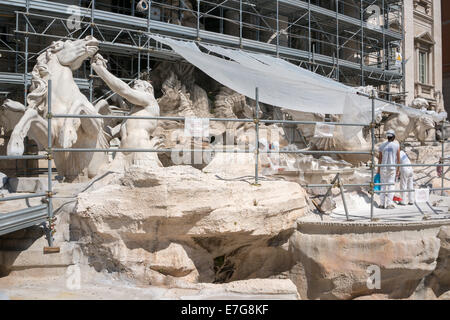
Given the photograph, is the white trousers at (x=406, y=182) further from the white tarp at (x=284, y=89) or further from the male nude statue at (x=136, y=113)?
the male nude statue at (x=136, y=113)

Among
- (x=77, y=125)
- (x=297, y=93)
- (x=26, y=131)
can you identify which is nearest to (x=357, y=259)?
(x=297, y=93)

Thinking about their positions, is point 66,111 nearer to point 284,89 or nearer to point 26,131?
point 26,131

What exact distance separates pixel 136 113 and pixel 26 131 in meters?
2.16

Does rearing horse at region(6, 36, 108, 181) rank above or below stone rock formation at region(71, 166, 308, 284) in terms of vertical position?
above

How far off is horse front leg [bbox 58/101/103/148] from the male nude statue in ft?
2.17

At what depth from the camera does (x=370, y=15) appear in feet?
66.5

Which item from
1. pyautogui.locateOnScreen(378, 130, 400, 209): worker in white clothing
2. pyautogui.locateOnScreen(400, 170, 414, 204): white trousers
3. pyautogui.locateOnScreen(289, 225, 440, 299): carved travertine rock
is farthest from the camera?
pyautogui.locateOnScreen(400, 170, 414, 204): white trousers

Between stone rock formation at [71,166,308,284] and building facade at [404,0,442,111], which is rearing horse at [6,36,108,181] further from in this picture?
building facade at [404,0,442,111]

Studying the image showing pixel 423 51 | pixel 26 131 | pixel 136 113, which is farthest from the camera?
pixel 423 51

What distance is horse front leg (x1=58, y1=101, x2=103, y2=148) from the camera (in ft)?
17.4

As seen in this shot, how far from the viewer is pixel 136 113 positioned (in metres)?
6.92

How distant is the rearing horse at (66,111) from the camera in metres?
5.38

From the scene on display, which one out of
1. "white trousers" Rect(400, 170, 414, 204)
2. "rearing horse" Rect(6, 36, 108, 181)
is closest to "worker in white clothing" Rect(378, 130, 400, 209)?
"white trousers" Rect(400, 170, 414, 204)

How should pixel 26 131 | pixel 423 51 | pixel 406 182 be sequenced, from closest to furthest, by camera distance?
pixel 26 131, pixel 406 182, pixel 423 51
